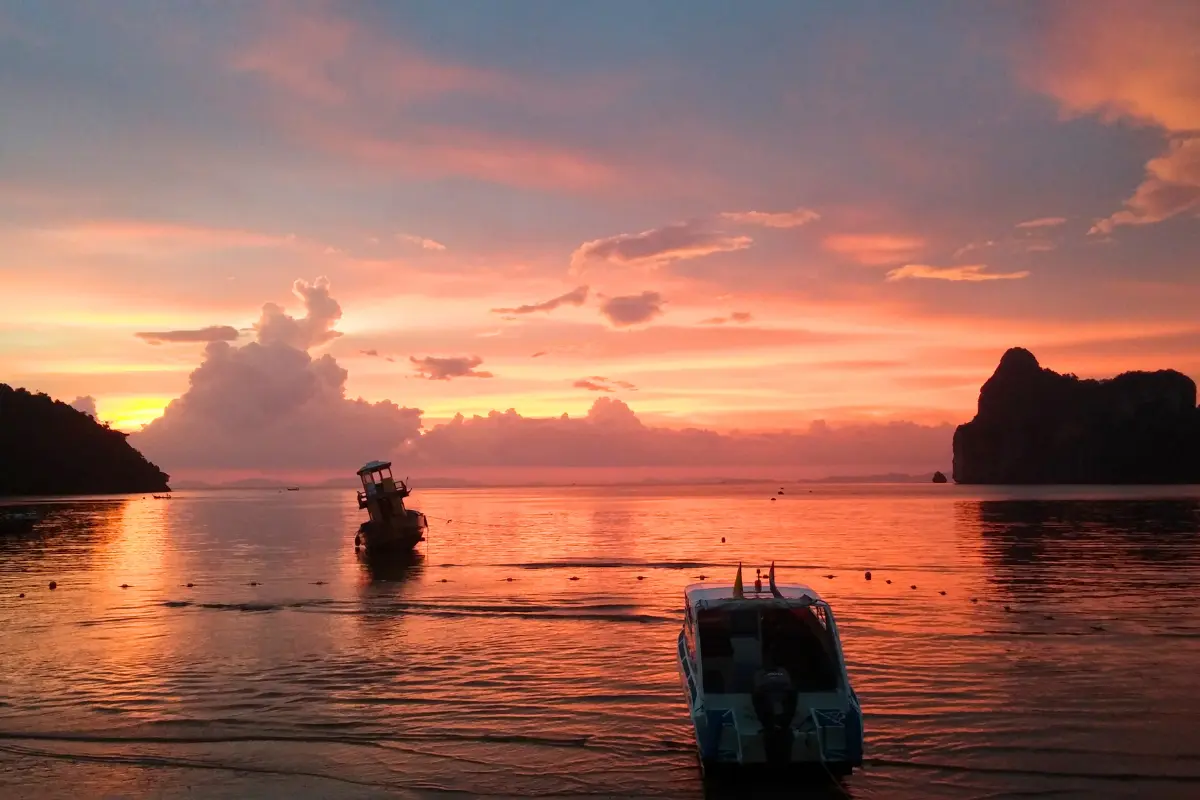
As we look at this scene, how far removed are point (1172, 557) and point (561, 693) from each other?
48580 millimetres

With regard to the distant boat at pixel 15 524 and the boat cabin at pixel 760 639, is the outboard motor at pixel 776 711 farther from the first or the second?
the distant boat at pixel 15 524

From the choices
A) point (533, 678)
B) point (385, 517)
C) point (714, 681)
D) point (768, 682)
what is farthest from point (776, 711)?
point (385, 517)

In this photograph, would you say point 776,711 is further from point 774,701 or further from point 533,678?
point 533,678

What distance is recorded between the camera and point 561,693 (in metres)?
22.4

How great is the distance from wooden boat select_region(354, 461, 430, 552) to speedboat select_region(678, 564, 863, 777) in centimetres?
4529

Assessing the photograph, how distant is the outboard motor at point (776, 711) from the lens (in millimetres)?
14430

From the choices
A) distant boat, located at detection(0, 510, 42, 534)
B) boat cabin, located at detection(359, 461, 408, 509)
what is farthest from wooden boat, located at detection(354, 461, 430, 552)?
distant boat, located at detection(0, 510, 42, 534)

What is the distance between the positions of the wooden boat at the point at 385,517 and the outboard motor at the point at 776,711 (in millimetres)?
49741

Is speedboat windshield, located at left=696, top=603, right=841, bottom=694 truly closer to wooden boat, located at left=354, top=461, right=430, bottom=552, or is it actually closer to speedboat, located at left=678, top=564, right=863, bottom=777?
speedboat, located at left=678, top=564, right=863, bottom=777

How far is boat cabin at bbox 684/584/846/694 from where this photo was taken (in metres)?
16.5

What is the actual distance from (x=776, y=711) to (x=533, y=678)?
35.5 feet

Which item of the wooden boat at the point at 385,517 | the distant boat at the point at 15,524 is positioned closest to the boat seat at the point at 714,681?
the wooden boat at the point at 385,517

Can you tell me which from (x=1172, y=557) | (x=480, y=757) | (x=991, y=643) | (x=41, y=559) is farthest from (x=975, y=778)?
(x=41, y=559)

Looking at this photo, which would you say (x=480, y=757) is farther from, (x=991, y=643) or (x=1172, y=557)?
(x=1172, y=557)
